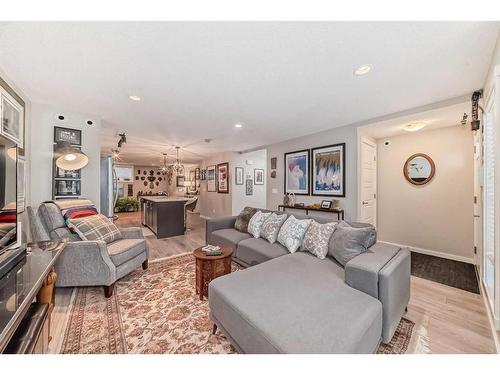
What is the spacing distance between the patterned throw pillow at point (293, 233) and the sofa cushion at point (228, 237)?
2.16 ft

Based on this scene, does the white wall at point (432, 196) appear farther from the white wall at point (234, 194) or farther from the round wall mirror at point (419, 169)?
the white wall at point (234, 194)

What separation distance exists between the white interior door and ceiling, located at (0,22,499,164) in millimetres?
873

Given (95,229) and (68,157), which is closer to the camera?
(95,229)

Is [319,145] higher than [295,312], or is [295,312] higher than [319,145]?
[319,145]

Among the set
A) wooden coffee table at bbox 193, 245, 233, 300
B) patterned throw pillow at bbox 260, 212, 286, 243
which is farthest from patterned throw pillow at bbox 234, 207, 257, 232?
wooden coffee table at bbox 193, 245, 233, 300

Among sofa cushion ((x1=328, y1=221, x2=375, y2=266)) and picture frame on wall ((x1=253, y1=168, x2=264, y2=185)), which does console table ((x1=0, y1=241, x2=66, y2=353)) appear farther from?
picture frame on wall ((x1=253, y1=168, x2=264, y2=185))

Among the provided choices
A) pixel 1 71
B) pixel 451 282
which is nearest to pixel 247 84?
pixel 1 71

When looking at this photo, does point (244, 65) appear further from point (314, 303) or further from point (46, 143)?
point (46, 143)

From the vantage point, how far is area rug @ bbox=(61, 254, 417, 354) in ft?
4.99

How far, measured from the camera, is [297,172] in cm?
453

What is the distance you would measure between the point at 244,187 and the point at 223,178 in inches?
31.6

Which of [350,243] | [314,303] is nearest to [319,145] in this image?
[350,243]

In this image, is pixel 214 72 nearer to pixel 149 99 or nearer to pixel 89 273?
pixel 149 99

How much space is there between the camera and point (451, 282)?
254cm
